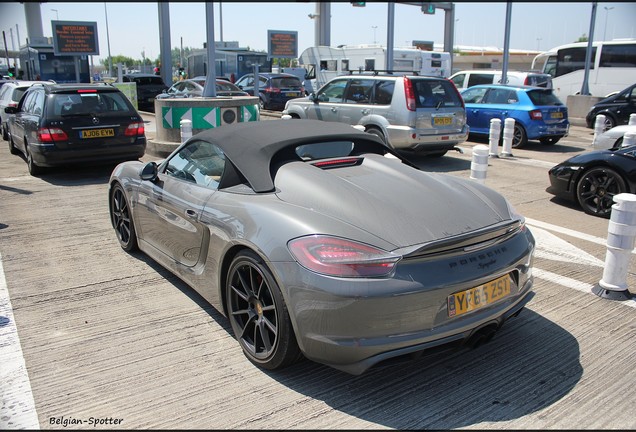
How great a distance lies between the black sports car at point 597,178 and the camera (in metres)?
7.09

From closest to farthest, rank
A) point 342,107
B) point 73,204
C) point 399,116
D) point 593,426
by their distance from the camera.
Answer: point 593,426 < point 73,204 < point 399,116 < point 342,107

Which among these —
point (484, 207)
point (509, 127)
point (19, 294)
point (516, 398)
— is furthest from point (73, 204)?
point (509, 127)

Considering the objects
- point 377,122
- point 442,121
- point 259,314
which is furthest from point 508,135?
point 259,314

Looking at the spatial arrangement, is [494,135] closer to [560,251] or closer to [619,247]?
[560,251]

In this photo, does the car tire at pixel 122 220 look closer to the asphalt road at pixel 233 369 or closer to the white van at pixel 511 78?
the asphalt road at pixel 233 369

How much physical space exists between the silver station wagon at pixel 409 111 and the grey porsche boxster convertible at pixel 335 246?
6355mm

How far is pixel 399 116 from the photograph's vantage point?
419 inches

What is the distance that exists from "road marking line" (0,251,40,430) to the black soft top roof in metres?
1.75

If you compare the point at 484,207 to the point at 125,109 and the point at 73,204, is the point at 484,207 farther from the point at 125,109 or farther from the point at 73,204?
the point at 125,109

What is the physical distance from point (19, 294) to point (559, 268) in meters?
4.94

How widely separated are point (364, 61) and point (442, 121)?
56.9 feet

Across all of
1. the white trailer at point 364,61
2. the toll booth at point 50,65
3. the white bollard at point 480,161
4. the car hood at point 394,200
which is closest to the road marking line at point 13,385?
the car hood at point 394,200

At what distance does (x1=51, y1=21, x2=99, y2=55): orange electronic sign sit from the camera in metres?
26.1

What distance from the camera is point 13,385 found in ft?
10.6
